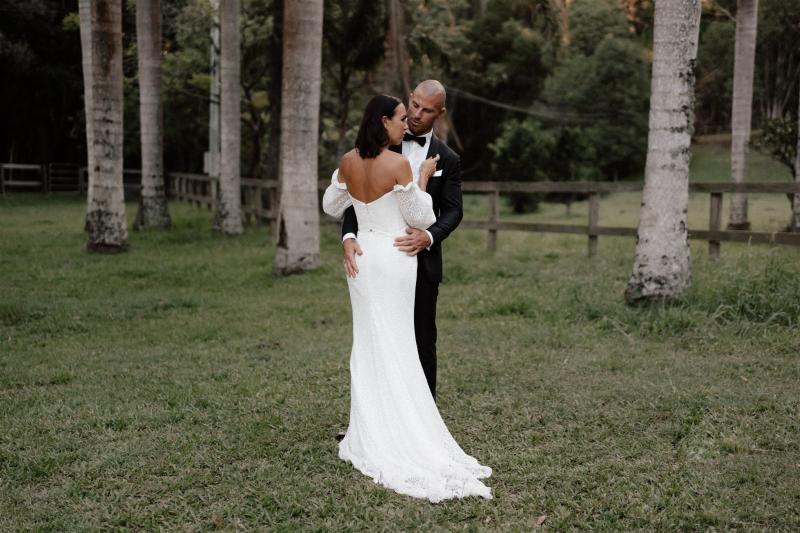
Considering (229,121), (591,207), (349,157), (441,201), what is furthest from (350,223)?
(229,121)

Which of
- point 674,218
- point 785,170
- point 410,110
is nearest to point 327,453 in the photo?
point 410,110

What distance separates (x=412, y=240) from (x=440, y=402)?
6.78 ft

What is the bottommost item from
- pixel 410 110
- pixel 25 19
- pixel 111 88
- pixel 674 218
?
pixel 674 218

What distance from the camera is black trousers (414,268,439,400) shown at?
5258 millimetres

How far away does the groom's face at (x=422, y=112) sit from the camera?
4.83 meters

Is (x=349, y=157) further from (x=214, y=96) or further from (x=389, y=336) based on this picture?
(x=214, y=96)

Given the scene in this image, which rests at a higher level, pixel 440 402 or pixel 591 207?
pixel 591 207

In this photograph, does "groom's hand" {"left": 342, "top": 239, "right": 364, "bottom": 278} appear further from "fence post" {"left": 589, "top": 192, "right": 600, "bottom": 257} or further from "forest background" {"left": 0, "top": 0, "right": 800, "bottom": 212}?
"forest background" {"left": 0, "top": 0, "right": 800, "bottom": 212}

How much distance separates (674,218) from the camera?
29.7 ft

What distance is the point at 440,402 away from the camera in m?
6.54

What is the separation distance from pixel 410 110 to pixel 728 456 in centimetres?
299

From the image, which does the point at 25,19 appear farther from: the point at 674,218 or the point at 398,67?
the point at 674,218

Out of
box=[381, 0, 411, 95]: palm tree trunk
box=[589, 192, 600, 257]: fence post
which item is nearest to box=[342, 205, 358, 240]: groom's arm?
box=[381, 0, 411, 95]: palm tree trunk

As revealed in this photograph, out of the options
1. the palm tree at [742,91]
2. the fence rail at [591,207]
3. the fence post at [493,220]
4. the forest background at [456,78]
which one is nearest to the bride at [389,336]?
the fence rail at [591,207]
